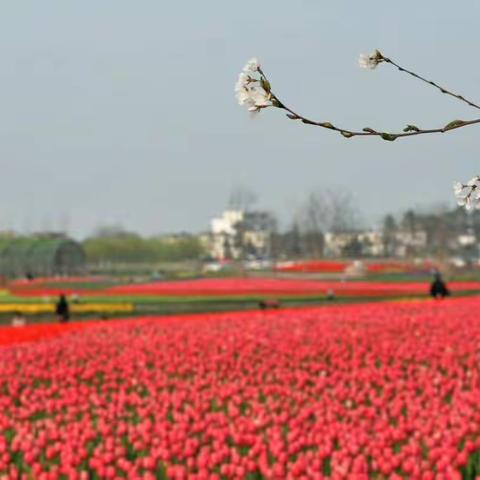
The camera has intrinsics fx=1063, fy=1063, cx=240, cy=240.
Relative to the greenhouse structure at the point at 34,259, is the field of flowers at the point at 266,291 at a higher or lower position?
lower

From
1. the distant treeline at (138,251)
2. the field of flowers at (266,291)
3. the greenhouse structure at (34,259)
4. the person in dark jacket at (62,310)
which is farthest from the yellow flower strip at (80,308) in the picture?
the distant treeline at (138,251)

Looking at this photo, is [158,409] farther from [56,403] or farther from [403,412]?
[403,412]

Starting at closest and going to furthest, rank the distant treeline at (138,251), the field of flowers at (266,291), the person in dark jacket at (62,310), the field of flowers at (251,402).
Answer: the field of flowers at (251,402) → the person in dark jacket at (62,310) → the field of flowers at (266,291) → the distant treeline at (138,251)

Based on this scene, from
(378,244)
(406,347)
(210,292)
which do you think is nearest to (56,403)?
(406,347)

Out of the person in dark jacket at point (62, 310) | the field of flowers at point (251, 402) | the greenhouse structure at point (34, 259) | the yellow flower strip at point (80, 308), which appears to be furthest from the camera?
the greenhouse structure at point (34, 259)

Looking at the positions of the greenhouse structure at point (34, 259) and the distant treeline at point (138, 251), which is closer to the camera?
the greenhouse structure at point (34, 259)

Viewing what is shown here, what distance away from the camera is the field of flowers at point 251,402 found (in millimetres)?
7953

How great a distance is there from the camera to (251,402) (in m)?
10.9

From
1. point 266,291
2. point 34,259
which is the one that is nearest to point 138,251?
point 34,259

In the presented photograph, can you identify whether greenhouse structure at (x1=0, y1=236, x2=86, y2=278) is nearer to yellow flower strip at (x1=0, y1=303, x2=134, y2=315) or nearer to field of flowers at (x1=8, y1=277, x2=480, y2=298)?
field of flowers at (x1=8, y1=277, x2=480, y2=298)

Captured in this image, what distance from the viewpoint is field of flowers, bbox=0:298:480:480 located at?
7.95 meters

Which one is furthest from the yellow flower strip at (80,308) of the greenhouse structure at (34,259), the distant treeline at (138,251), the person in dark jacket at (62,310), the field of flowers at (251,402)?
the distant treeline at (138,251)

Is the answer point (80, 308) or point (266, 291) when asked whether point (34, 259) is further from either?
point (80, 308)

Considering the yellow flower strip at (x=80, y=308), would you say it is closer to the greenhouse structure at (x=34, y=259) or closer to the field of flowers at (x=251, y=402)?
the field of flowers at (x=251, y=402)
